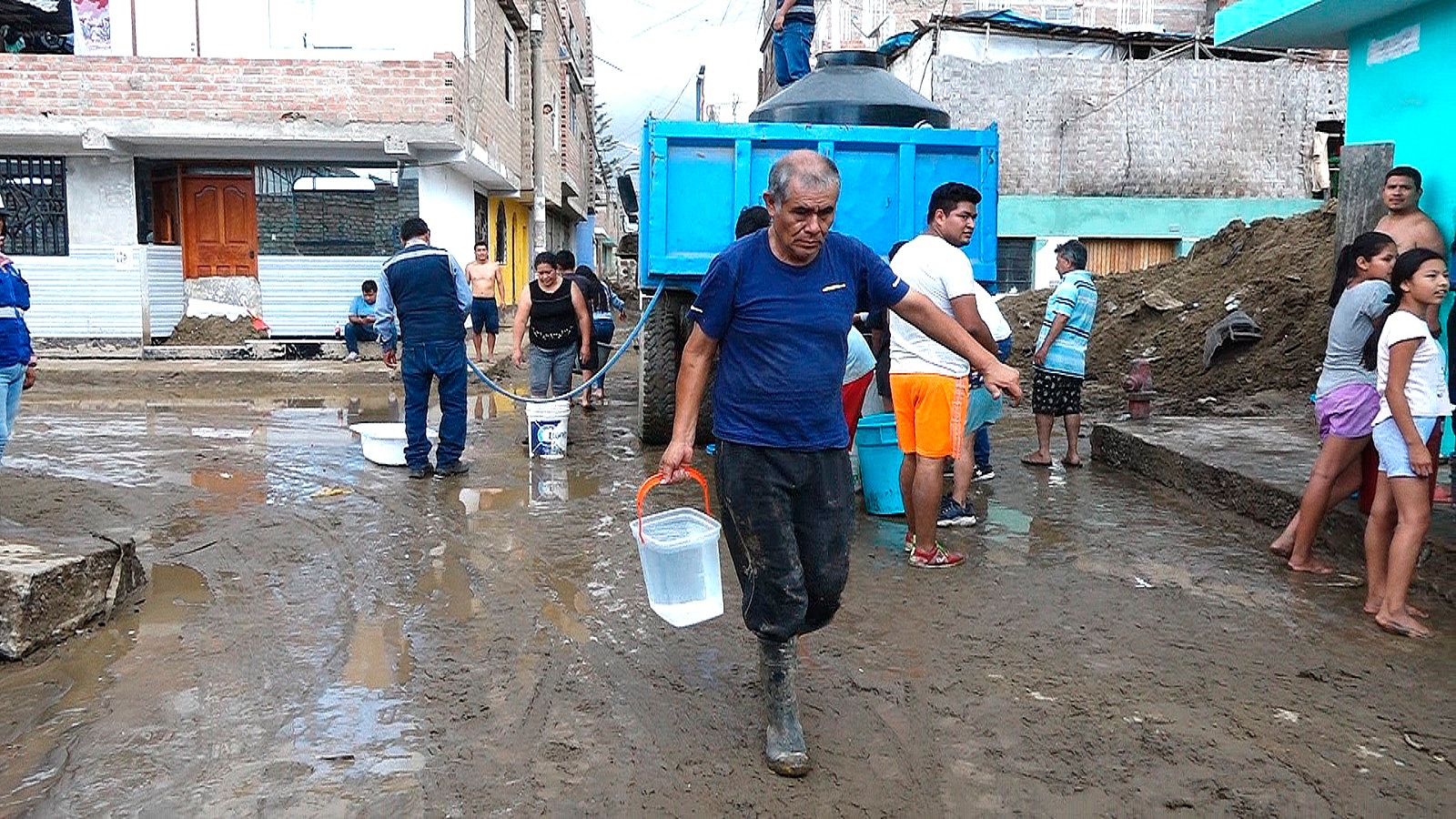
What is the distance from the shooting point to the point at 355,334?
14719mm

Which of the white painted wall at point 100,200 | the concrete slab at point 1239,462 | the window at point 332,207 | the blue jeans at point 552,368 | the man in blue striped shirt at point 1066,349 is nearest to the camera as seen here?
the concrete slab at point 1239,462

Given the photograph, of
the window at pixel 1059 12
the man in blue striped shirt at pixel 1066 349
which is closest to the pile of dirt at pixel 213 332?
the man in blue striped shirt at pixel 1066 349

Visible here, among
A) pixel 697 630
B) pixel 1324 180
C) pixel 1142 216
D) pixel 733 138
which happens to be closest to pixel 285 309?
pixel 733 138

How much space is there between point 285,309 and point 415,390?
916 centimetres

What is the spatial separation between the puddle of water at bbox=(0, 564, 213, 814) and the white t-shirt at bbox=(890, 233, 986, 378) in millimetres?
3223

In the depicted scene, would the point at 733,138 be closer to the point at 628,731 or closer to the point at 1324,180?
the point at 628,731

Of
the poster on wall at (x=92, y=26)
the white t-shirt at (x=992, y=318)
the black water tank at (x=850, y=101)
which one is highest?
the poster on wall at (x=92, y=26)

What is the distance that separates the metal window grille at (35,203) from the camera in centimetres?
1506

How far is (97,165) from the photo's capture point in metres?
15.0

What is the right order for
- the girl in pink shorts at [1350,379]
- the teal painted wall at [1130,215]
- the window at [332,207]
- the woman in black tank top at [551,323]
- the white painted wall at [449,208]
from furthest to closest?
the teal painted wall at [1130,215] < the white painted wall at [449,208] < the window at [332,207] < the woman in black tank top at [551,323] < the girl in pink shorts at [1350,379]

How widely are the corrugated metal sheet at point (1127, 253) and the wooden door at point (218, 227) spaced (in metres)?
16.4

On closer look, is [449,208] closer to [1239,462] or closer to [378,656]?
[1239,462]

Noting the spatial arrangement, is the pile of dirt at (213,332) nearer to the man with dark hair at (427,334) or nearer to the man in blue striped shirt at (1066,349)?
the man with dark hair at (427,334)

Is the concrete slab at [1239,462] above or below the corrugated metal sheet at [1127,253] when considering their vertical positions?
below
